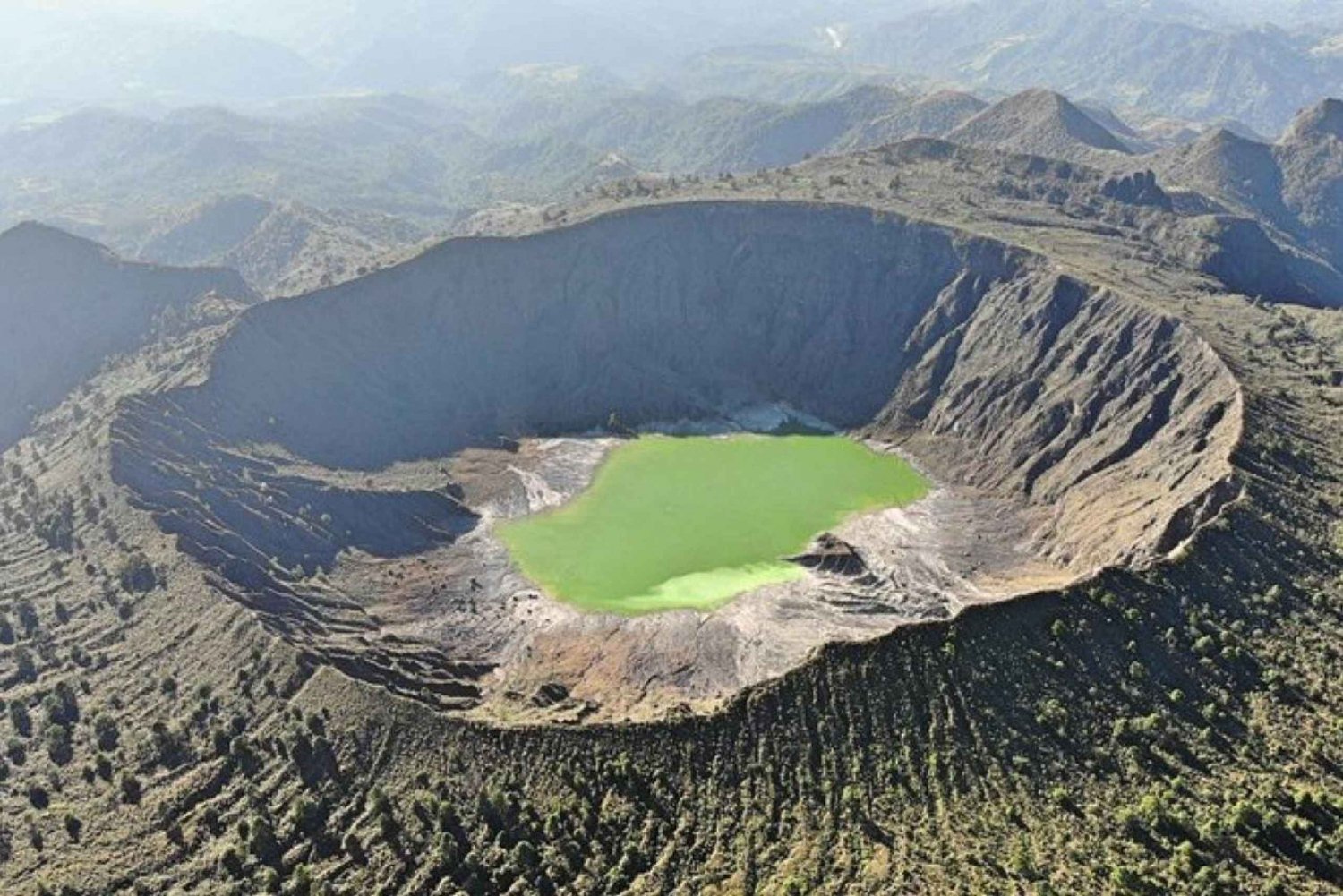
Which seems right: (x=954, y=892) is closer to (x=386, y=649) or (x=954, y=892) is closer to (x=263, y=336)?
(x=386, y=649)

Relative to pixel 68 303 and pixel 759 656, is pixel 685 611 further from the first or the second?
pixel 68 303

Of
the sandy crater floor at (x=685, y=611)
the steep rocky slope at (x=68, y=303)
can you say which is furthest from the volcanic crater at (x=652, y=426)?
the steep rocky slope at (x=68, y=303)

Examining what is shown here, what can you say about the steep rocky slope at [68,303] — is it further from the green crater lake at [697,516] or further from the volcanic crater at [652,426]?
the green crater lake at [697,516]

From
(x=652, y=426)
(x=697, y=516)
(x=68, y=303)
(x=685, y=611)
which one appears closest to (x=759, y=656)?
(x=685, y=611)

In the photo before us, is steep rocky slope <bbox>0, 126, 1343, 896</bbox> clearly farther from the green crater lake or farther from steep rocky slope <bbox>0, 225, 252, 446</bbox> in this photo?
steep rocky slope <bbox>0, 225, 252, 446</bbox>

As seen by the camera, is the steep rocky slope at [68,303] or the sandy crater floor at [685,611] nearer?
the sandy crater floor at [685,611]

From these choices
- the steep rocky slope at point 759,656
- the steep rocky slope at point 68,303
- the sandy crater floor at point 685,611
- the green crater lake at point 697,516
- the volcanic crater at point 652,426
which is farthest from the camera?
A: the steep rocky slope at point 68,303

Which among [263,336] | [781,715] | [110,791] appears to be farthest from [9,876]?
[263,336]
